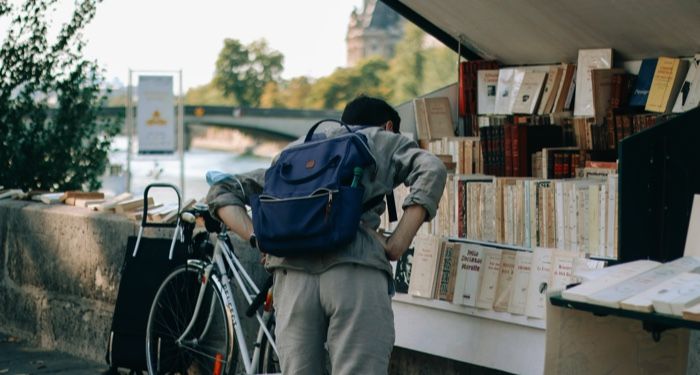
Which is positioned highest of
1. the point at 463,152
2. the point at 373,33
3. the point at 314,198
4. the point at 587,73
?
the point at 373,33

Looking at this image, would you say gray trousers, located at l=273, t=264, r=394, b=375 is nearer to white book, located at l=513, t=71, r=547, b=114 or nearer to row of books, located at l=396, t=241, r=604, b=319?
row of books, located at l=396, t=241, r=604, b=319

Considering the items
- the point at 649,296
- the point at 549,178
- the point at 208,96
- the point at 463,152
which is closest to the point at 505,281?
the point at 549,178

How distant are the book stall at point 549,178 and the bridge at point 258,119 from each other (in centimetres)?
4810

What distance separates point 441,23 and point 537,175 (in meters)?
1.08

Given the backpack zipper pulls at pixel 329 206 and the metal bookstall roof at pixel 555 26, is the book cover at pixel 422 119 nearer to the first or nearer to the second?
the metal bookstall roof at pixel 555 26

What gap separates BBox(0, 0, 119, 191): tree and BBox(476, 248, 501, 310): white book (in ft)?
20.0

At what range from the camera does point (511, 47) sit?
254 inches

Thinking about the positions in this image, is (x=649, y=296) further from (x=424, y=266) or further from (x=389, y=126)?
(x=424, y=266)

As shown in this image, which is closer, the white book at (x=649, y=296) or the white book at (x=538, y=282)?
the white book at (x=649, y=296)

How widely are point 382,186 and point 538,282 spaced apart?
4.44 feet

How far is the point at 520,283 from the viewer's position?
513cm

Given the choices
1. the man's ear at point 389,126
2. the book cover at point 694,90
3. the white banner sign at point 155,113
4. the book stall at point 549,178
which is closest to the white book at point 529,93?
the book stall at point 549,178

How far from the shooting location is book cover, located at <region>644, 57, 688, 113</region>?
18.0 ft

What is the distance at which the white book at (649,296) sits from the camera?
123 inches
